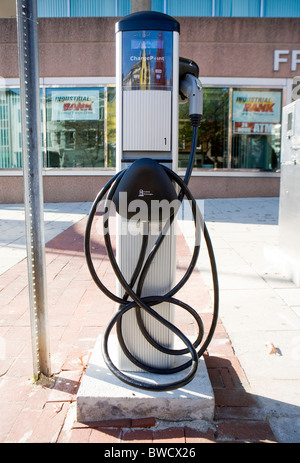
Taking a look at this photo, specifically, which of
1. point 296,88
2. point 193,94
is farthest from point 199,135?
point 193,94

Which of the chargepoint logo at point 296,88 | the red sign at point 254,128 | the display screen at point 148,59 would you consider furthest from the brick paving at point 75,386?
Result: the chargepoint logo at point 296,88

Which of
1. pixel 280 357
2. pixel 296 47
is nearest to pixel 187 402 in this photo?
pixel 280 357

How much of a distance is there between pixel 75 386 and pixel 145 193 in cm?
122

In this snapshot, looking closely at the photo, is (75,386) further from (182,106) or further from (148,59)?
(182,106)

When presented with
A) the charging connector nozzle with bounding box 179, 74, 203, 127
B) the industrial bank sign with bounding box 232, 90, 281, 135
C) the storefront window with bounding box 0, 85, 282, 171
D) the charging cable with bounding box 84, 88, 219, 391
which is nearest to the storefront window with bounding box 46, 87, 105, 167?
the storefront window with bounding box 0, 85, 282, 171

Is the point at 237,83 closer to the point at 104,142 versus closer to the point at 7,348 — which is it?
the point at 104,142

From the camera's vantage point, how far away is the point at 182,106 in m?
10.1

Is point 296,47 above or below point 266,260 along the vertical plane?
above

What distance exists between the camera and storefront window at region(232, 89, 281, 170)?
1075 centimetres

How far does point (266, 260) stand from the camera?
203 inches

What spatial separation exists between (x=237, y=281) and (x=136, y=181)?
263cm

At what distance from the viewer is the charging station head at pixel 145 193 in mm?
2012

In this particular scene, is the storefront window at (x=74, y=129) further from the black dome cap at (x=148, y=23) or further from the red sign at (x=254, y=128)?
the black dome cap at (x=148, y=23)
